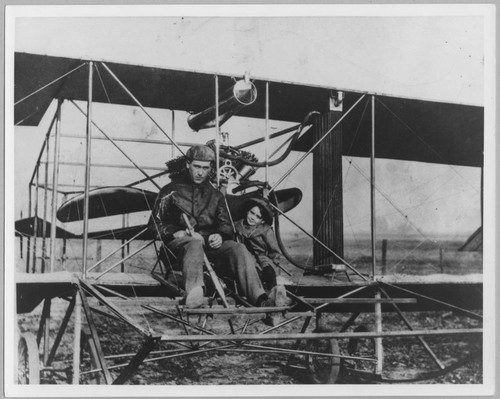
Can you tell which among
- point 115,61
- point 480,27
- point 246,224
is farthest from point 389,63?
point 115,61

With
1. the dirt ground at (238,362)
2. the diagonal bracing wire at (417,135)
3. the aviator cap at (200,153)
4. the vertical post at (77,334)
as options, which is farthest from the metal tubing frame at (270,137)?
the vertical post at (77,334)

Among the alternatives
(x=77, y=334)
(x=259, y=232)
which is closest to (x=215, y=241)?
(x=259, y=232)

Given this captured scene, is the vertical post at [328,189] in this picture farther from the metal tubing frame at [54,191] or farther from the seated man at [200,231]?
the metal tubing frame at [54,191]

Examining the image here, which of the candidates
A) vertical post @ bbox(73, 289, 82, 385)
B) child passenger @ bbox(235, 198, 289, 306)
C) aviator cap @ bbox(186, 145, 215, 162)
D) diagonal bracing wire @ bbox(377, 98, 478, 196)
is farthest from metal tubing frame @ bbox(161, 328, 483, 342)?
diagonal bracing wire @ bbox(377, 98, 478, 196)

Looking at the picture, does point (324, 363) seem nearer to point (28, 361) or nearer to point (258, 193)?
point (258, 193)

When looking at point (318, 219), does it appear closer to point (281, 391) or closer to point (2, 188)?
point (281, 391)
